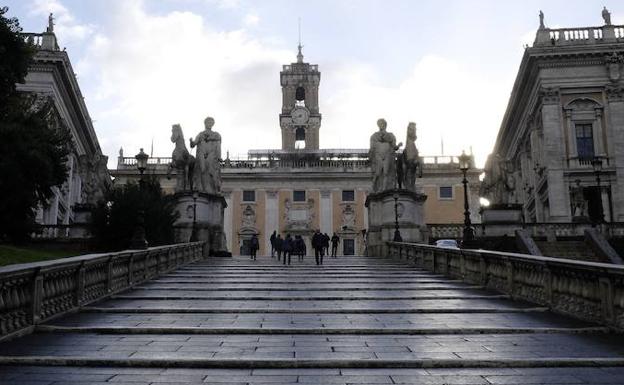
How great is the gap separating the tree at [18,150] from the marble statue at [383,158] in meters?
13.1

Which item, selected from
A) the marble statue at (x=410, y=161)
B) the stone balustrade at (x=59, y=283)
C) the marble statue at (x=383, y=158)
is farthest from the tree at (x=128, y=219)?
the marble statue at (x=410, y=161)

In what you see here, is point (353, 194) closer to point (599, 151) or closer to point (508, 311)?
point (599, 151)

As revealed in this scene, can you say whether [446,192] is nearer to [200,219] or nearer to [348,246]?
[348,246]

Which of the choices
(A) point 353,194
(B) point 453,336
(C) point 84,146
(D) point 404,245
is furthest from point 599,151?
(C) point 84,146

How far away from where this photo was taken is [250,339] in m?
7.21

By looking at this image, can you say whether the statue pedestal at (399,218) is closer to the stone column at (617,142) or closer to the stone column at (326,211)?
the stone column at (617,142)

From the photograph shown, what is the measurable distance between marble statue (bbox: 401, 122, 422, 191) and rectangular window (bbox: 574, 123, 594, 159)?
18.3 metres

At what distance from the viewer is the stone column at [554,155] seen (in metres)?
36.6

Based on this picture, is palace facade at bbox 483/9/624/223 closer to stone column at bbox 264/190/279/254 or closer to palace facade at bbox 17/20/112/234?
palace facade at bbox 17/20/112/234

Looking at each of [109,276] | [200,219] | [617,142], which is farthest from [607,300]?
[617,142]

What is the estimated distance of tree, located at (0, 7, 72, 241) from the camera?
61.9 ft

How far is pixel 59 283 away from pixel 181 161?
51.6 feet

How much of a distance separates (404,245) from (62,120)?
1162 inches

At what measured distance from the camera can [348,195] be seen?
62625mm
